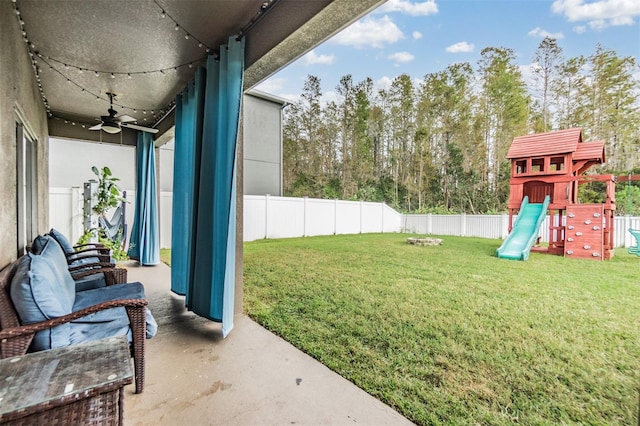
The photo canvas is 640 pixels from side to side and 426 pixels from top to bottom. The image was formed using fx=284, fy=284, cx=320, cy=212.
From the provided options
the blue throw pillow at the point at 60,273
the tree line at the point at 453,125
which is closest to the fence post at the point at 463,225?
the tree line at the point at 453,125

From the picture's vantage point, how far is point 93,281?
2621 mm

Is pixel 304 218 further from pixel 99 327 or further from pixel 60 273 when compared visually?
pixel 99 327

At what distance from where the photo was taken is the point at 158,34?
7.73ft

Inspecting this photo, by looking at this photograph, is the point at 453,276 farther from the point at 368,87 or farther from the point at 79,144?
the point at 368,87

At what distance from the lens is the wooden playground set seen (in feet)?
18.8

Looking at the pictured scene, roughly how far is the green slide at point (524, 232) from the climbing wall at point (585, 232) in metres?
Result: 0.51

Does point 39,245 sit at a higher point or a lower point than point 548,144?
lower

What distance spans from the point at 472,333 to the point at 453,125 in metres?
12.8

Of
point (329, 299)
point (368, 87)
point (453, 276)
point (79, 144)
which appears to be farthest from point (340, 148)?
point (329, 299)

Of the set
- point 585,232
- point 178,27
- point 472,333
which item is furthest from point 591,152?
point 178,27

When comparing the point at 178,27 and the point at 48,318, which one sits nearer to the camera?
the point at 48,318

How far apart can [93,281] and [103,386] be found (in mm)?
2207

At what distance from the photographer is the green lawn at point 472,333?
157 cm

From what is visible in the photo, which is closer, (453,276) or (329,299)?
(329,299)
